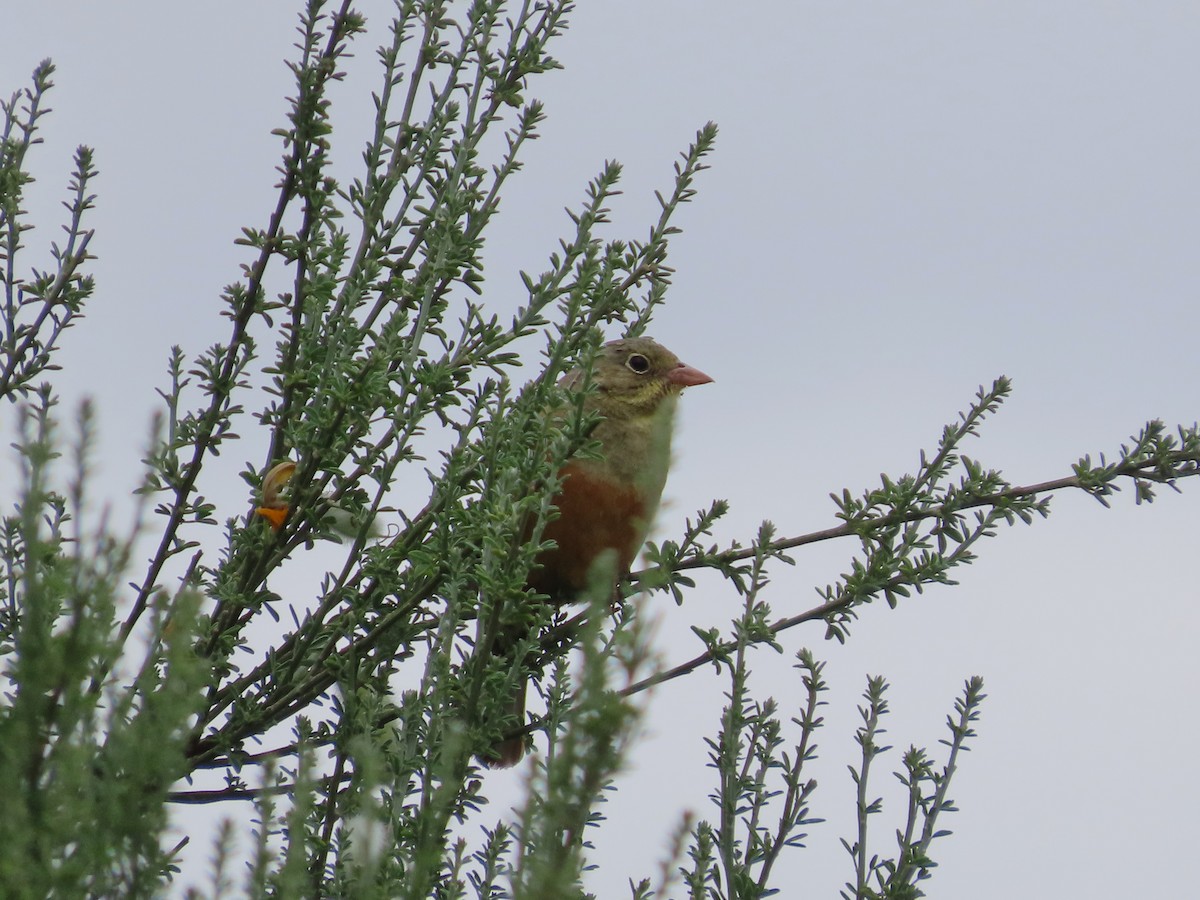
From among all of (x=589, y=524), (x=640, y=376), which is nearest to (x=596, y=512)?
(x=589, y=524)

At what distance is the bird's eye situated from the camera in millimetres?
6223

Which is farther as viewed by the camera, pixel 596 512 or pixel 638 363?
pixel 638 363

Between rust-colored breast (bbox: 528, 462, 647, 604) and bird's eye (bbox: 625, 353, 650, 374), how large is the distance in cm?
97

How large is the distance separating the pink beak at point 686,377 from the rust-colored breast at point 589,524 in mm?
996

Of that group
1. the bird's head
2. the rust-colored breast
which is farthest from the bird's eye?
the rust-colored breast

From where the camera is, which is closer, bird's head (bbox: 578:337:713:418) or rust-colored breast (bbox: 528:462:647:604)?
rust-colored breast (bbox: 528:462:647:604)

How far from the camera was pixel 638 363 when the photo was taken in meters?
6.24

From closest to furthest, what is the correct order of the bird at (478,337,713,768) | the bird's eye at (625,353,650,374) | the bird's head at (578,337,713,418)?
the bird at (478,337,713,768) → the bird's head at (578,337,713,418) → the bird's eye at (625,353,650,374)

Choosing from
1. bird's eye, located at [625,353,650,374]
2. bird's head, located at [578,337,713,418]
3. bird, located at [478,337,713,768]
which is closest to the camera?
bird, located at [478,337,713,768]

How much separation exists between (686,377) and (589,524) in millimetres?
1271

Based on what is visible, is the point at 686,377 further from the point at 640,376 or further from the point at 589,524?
the point at 589,524

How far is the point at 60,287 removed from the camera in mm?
3918

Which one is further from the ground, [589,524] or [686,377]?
[686,377]

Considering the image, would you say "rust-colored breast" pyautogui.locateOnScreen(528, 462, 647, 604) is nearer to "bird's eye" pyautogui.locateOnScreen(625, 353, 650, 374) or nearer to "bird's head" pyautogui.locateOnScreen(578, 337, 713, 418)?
"bird's head" pyautogui.locateOnScreen(578, 337, 713, 418)
